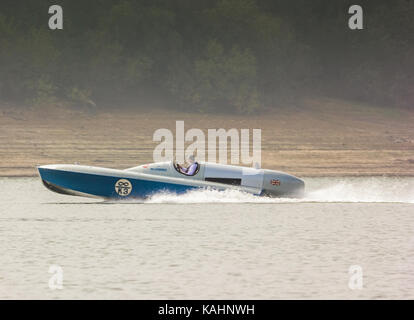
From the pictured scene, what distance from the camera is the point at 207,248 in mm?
23391

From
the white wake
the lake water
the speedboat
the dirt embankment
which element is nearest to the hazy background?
the dirt embankment

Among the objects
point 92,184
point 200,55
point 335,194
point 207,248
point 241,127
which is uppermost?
point 200,55

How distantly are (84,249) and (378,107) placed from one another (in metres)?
63.5

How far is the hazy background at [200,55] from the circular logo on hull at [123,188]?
40.8 m

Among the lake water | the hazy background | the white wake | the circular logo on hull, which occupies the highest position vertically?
the hazy background

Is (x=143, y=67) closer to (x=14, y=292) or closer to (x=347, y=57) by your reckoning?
(x=347, y=57)

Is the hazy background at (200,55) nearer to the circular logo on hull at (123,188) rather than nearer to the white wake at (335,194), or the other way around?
the white wake at (335,194)

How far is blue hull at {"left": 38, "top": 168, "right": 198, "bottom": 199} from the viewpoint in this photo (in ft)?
101

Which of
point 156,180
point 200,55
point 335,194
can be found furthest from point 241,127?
point 156,180

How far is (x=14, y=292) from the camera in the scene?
17.0 m

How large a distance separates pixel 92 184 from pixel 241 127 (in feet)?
138

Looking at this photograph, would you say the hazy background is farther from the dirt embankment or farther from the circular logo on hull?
the circular logo on hull

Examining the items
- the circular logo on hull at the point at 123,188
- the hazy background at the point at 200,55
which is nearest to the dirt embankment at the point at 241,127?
the hazy background at the point at 200,55

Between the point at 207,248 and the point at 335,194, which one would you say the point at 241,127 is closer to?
the point at 335,194
